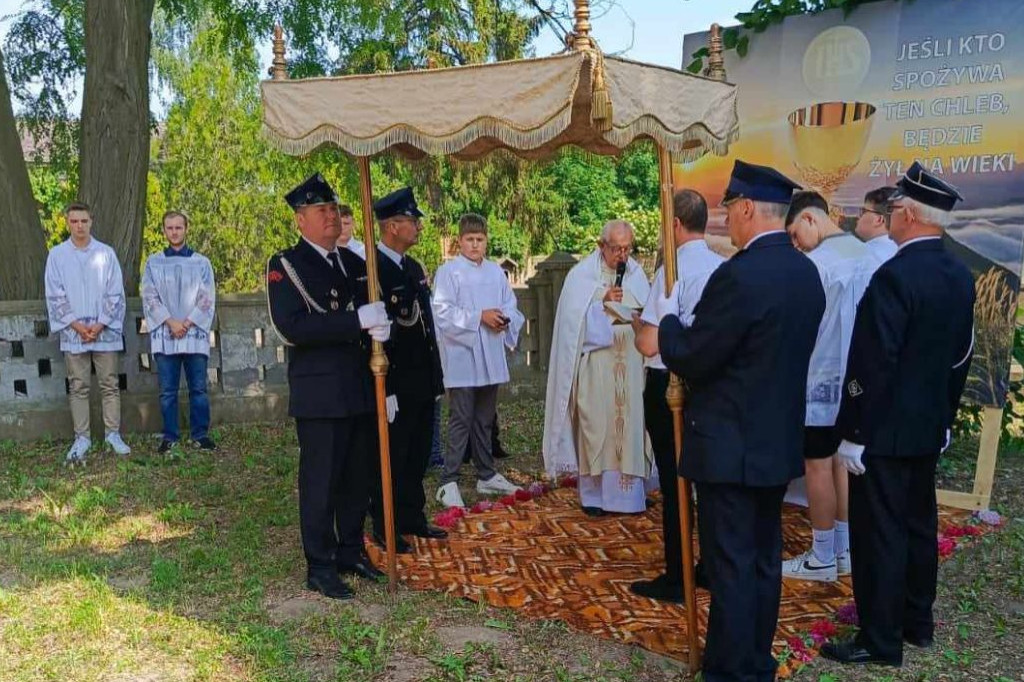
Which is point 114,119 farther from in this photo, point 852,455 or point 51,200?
point 51,200

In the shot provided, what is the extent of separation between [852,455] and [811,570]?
4.46ft

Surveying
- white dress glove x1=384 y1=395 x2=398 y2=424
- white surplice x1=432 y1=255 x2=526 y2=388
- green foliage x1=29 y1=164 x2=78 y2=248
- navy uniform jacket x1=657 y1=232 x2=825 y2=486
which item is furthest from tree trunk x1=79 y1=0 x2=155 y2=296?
navy uniform jacket x1=657 y1=232 x2=825 y2=486

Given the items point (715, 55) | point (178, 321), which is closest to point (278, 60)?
point (715, 55)

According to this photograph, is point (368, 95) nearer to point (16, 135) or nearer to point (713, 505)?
point (713, 505)

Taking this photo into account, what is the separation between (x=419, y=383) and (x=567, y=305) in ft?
3.84

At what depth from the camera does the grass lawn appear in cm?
395

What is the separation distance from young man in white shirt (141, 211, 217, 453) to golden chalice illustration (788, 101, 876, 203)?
17.2 ft

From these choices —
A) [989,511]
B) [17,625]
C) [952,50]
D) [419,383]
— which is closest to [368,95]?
[419,383]

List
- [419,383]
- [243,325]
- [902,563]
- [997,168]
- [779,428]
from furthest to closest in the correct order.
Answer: [243,325], [997,168], [419,383], [902,563], [779,428]

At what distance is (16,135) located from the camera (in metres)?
9.30

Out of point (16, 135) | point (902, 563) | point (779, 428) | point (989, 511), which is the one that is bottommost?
point (989, 511)

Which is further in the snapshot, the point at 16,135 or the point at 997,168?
the point at 16,135

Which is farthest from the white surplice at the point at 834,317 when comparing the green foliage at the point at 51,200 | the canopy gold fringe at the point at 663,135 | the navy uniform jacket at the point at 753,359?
the green foliage at the point at 51,200

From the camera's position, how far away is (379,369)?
4.68 meters
